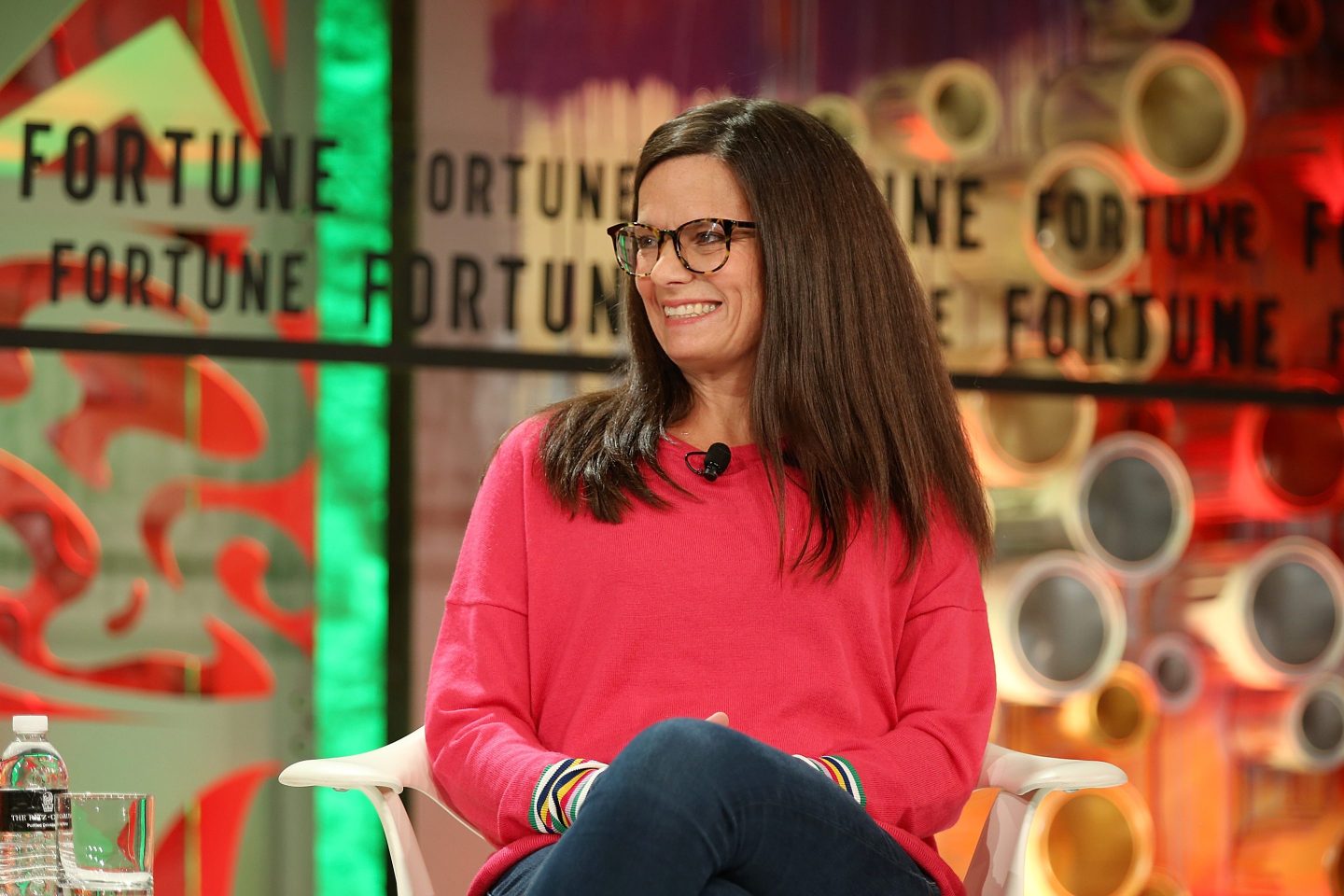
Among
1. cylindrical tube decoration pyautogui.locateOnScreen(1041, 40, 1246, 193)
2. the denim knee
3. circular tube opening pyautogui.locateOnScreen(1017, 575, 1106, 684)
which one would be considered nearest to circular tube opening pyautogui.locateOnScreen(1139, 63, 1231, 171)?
cylindrical tube decoration pyautogui.locateOnScreen(1041, 40, 1246, 193)

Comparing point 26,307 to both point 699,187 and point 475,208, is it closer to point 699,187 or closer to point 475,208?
point 475,208

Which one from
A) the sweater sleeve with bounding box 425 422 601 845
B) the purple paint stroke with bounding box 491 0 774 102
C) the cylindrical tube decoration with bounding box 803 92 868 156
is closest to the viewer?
the sweater sleeve with bounding box 425 422 601 845

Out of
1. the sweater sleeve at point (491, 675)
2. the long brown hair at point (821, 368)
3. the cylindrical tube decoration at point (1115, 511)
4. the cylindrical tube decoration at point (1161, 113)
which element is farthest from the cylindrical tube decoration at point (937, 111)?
the sweater sleeve at point (491, 675)

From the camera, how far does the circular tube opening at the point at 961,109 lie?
3516mm

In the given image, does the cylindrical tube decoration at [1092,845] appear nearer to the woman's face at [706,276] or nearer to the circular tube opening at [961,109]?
the circular tube opening at [961,109]

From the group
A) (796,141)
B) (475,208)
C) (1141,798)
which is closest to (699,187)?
(796,141)

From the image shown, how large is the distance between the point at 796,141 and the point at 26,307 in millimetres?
1742

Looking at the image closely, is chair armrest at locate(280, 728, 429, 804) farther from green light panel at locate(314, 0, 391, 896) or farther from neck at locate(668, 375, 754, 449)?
green light panel at locate(314, 0, 391, 896)

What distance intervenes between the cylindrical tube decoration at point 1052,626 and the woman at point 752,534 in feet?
4.78

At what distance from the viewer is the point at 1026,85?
3.55m

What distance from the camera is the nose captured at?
2.00 metres

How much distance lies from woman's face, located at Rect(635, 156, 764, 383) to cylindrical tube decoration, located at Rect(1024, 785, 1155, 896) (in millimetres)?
1883

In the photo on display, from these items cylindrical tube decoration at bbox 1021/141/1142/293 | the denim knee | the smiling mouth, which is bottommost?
the denim knee

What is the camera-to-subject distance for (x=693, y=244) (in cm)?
201
